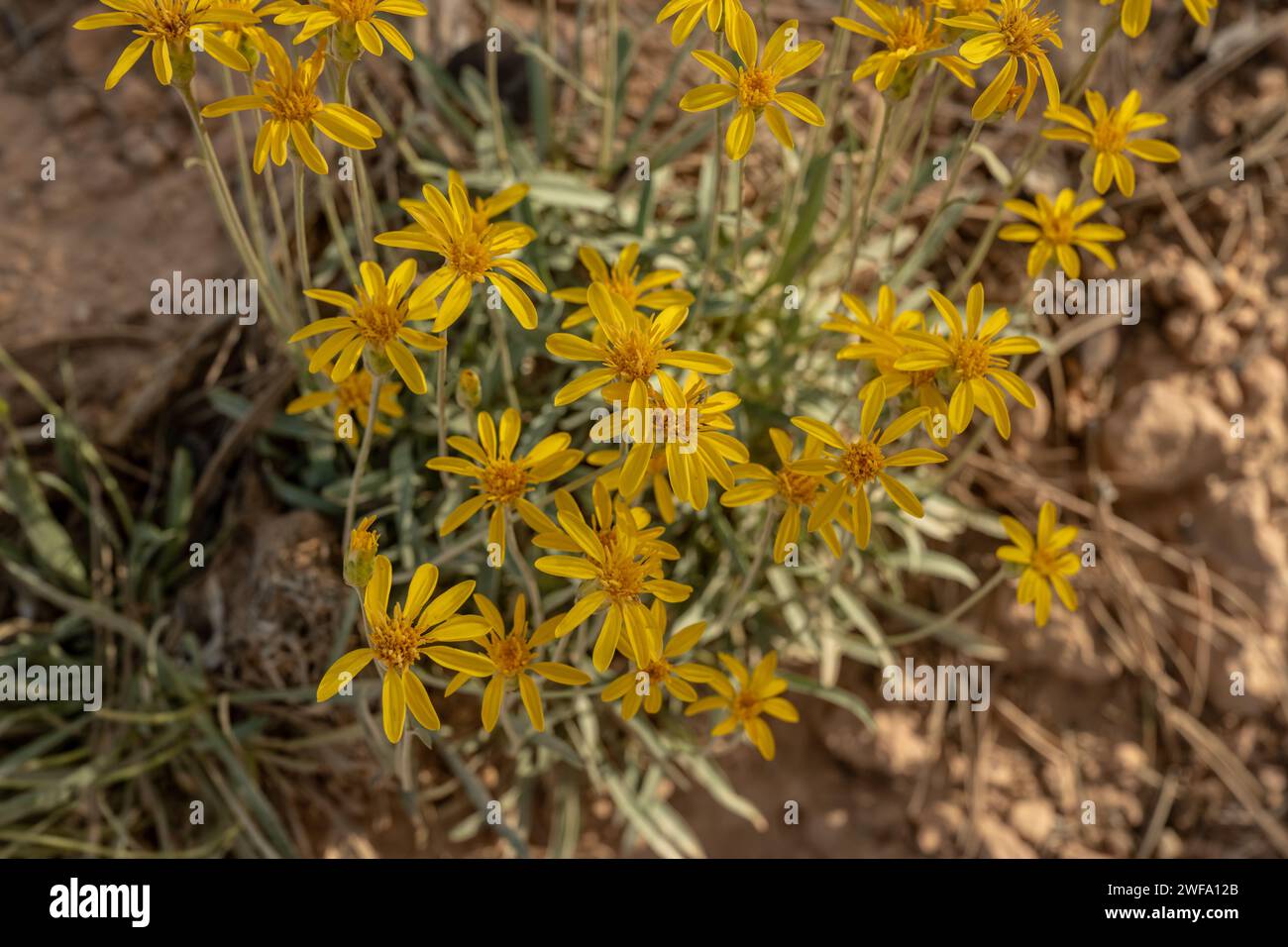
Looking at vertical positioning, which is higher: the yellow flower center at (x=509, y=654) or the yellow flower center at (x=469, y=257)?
the yellow flower center at (x=469, y=257)

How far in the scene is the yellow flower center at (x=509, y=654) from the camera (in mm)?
2121

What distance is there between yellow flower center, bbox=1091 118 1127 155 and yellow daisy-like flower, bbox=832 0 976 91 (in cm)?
44

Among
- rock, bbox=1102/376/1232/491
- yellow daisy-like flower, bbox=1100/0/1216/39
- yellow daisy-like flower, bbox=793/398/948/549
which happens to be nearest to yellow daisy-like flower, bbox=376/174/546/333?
yellow daisy-like flower, bbox=793/398/948/549

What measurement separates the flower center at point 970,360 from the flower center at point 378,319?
3.69 feet

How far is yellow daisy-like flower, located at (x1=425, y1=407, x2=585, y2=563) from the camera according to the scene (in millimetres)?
2135

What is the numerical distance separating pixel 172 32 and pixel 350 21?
0.35 meters

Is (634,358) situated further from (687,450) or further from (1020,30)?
(1020,30)

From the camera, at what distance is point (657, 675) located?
7.41 ft

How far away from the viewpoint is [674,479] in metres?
1.98

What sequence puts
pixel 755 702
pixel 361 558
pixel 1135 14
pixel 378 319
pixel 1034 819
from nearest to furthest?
1. pixel 361 558
2. pixel 378 319
3. pixel 1135 14
4. pixel 755 702
5. pixel 1034 819

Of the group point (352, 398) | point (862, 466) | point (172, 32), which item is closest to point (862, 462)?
point (862, 466)

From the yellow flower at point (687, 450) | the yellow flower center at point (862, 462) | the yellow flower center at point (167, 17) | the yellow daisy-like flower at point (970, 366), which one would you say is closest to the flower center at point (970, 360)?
the yellow daisy-like flower at point (970, 366)

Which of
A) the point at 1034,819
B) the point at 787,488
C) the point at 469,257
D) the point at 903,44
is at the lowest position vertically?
the point at 1034,819

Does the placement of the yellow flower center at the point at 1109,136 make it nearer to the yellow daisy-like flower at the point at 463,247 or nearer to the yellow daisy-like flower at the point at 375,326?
the yellow daisy-like flower at the point at 463,247
